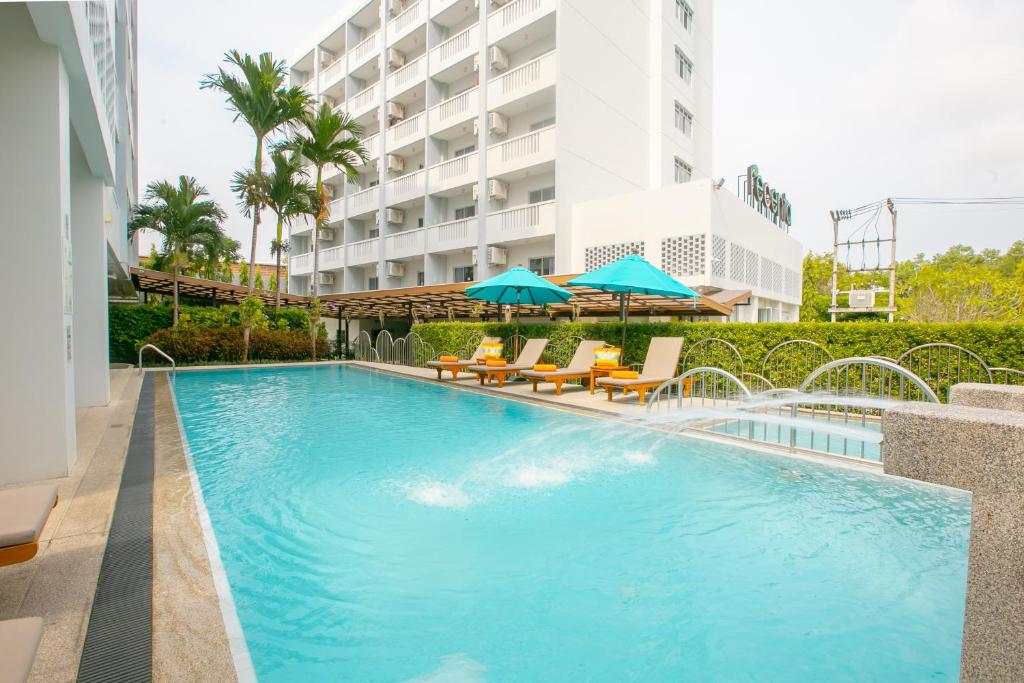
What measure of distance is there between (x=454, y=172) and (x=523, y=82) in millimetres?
5315

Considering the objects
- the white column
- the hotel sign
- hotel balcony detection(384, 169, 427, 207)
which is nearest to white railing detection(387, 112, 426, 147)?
hotel balcony detection(384, 169, 427, 207)

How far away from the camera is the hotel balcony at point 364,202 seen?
98.6ft

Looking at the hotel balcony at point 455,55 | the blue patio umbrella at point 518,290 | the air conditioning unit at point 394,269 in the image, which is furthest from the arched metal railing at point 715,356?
the air conditioning unit at point 394,269

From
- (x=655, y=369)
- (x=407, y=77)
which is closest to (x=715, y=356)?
(x=655, y=369)

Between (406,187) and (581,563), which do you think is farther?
(406,187)

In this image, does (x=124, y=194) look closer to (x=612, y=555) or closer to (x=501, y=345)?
(x=501, y=345)

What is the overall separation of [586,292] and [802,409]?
7.20m

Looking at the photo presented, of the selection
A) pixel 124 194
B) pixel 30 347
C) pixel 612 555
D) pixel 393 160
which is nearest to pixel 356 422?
pixel 30 347

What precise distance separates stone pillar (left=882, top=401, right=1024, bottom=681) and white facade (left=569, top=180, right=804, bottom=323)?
51.3ft

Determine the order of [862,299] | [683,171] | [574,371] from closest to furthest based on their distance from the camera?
[574,371] < [862,299] < [683,171]

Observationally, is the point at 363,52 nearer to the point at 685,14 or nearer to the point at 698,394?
the point at 685,14

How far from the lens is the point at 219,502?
4746 mm

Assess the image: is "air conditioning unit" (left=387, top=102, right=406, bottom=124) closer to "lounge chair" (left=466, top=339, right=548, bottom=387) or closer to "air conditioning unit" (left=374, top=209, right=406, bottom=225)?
"air conditioning unit" (left=374, top=209, right=406, bottom=225)

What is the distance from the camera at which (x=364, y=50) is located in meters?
31.5
